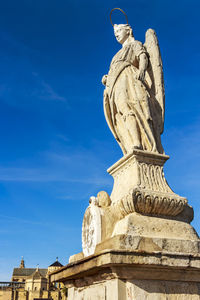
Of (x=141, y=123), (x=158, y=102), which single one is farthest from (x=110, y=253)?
(x=158, y=102)

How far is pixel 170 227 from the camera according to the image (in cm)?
359

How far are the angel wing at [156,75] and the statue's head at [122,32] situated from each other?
1.11 feet

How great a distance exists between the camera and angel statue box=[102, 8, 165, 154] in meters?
4.29

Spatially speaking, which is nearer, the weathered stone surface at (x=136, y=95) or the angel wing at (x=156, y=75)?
the weathered stone surface at (x=136, y=95)

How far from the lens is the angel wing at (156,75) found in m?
4.60

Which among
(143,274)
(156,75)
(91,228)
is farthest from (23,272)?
(143,274)

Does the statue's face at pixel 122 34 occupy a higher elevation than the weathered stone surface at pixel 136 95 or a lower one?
higher

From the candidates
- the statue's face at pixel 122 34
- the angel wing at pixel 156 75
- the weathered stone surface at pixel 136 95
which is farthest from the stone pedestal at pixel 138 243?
the statue's face at pixel 122 34

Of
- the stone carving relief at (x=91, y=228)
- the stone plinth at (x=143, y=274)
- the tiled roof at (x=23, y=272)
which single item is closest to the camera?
the stone plinth at (x=143, y=274)

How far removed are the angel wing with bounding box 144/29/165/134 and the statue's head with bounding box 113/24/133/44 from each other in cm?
34

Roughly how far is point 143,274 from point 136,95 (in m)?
2.40

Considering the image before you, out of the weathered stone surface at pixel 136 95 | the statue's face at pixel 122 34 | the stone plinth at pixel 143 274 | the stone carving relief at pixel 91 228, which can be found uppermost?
the statue's face at pixel 122 34

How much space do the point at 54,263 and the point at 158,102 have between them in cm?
7245

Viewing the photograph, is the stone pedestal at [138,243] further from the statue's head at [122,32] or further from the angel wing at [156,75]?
the statue's head at [122,32]
